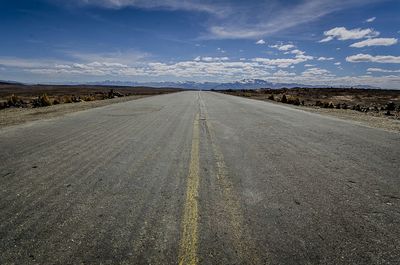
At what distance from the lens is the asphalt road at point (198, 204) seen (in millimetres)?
2660

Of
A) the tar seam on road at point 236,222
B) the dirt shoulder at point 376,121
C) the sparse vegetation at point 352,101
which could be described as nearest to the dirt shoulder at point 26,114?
the tar seam on road at point 236,222

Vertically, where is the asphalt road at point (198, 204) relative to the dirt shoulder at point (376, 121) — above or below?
above

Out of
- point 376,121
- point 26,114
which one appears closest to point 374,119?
point 376,121

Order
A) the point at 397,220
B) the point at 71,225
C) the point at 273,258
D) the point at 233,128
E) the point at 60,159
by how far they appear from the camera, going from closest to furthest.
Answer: the point at 273,258, the point at 71,225, the point at 397,220, the point at 60,159, the point at 233,128

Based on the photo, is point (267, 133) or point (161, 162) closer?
point (161, 162)

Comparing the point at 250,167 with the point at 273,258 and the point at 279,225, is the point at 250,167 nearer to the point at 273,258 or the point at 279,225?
the point at 279,225

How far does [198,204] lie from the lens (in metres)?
3.62

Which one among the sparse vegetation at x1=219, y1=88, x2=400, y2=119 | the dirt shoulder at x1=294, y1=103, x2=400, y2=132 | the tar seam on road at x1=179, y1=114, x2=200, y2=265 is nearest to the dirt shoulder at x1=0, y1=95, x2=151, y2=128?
the tar seam on road at x1=179, y1=114, x2=200, y2=265

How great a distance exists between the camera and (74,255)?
2.59 meters

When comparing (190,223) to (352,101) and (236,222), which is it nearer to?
(236,222)

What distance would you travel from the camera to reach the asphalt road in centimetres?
266

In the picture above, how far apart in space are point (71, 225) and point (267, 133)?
6934 mm

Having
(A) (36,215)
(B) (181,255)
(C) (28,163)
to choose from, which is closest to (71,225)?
(A) (36,215)

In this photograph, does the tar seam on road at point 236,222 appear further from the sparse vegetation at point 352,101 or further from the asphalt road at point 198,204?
the sparse vegetation at point 352,101
